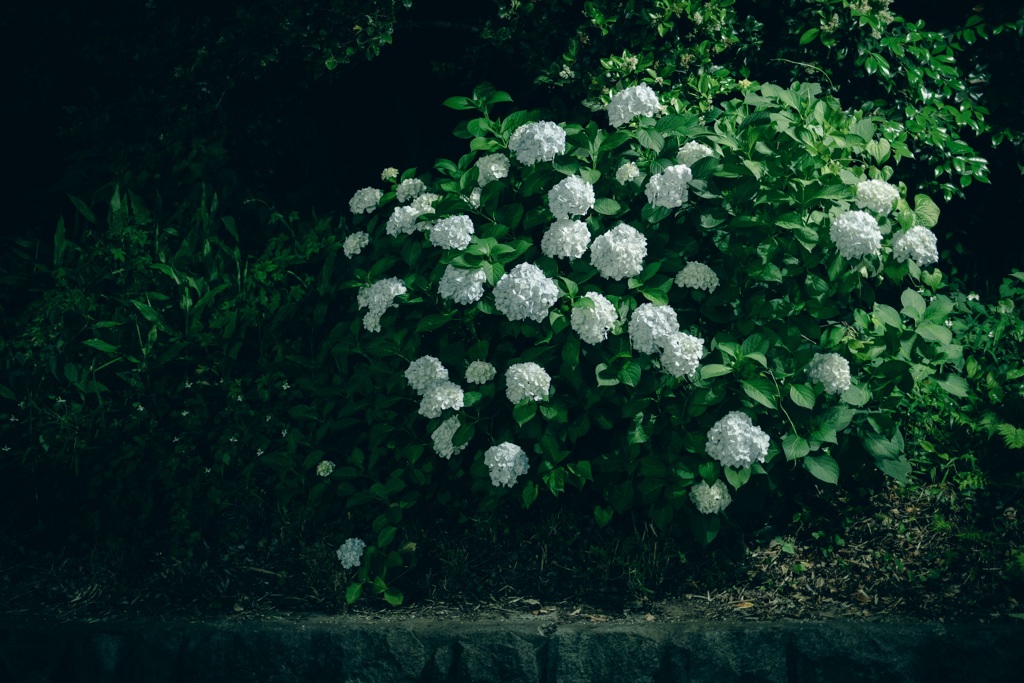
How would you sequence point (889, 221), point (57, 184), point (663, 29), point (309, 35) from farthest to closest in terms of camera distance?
point (57, 184)
point (309, 35)
point (663, 29)
point (889, 221)

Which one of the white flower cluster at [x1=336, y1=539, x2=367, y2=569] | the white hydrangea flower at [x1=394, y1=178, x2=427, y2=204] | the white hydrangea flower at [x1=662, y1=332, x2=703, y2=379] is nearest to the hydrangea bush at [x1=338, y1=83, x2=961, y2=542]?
the white hydrangea flower at [x1=662, y1=332, x2=703, y2=379]

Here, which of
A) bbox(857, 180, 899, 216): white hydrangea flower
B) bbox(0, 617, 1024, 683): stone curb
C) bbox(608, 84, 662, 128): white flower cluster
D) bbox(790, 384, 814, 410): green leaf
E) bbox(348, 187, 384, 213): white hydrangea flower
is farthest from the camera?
bbox(348, 187, 384, 213): white hydrangea flower

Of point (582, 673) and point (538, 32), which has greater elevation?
point (538, 32)

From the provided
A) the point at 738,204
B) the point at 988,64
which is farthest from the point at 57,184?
the point at 988,64

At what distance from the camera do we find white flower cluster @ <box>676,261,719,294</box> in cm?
350

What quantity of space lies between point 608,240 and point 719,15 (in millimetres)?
1484

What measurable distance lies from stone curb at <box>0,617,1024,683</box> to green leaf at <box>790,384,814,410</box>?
2.43 feet

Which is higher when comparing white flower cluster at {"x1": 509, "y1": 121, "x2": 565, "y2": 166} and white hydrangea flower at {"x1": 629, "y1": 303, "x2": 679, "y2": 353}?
white flower cluster at {"x1": 509, "y1": 121, "x2": 565, "y2": 166}

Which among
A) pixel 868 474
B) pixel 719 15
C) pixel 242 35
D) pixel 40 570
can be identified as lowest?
pixel 40 570

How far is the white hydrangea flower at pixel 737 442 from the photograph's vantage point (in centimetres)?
322

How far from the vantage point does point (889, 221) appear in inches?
144

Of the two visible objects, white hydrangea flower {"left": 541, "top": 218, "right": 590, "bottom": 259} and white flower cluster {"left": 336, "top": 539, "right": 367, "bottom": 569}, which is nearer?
→ white hydrangea flower {"left": 541, "top": 218, "right": 590, "bottom": 259}

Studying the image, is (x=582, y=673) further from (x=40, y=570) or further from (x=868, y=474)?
(x=40, y=570)

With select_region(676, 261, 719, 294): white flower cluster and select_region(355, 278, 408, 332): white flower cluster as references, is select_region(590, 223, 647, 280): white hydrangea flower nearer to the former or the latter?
select_region(676, 261, 719, 294): white flower cluster
